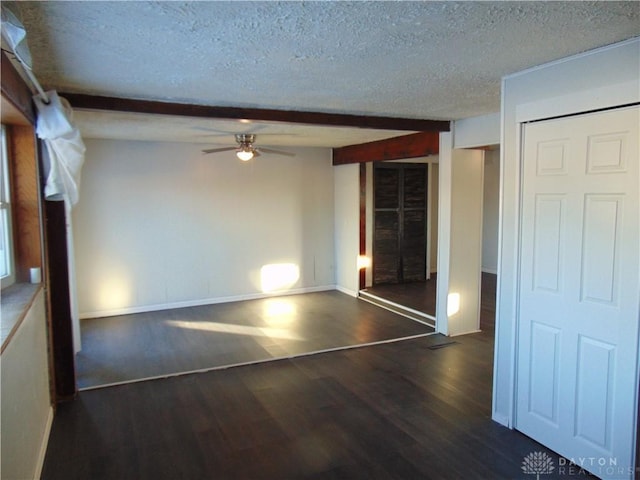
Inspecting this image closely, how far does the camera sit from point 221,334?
5.21m

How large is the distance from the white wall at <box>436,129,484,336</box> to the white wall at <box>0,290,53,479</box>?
374 centimetres

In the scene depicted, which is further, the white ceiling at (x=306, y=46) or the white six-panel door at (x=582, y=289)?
the white six-panel door at (x=582, y=289)

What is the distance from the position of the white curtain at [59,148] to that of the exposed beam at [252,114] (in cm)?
31

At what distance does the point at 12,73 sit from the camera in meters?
2.40

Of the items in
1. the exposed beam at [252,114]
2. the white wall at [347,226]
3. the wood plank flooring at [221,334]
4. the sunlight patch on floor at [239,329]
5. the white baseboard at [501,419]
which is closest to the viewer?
the white baseboard at [501,419]

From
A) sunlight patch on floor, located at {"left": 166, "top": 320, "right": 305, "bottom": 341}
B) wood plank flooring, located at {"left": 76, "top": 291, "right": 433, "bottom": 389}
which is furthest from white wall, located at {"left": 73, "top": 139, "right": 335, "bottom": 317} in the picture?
sunlight patch on floor, located at {"left": 166, "top": 320, "right": 305, "bottom": 341}

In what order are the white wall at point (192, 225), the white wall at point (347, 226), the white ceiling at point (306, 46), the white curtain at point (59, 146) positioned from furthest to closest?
1. the white wall at point (347, 226)
2. the white wall at point (192, 225)
3. the white curtain at point (59, 146)
4. the white ceiling at point (306, 46)

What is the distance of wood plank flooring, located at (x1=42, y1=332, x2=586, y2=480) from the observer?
268 cm

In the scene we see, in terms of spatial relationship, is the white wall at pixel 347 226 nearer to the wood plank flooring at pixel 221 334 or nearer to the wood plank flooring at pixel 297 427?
the wood plank flooring at pixel 221 334

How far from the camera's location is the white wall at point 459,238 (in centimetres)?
495

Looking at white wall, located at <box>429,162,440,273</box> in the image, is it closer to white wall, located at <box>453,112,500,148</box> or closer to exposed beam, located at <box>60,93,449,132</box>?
white wall, located at <box>453,112,500,148</box>

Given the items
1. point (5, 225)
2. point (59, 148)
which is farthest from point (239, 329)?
point (59, 148)

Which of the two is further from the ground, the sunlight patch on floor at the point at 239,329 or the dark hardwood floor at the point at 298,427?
the sunlight patch on floor at the point at 239,329

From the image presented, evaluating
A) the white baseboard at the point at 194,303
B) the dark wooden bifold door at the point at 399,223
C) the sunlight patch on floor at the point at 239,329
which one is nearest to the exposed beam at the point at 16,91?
the sunlight patch on floor at the point at 239,329
